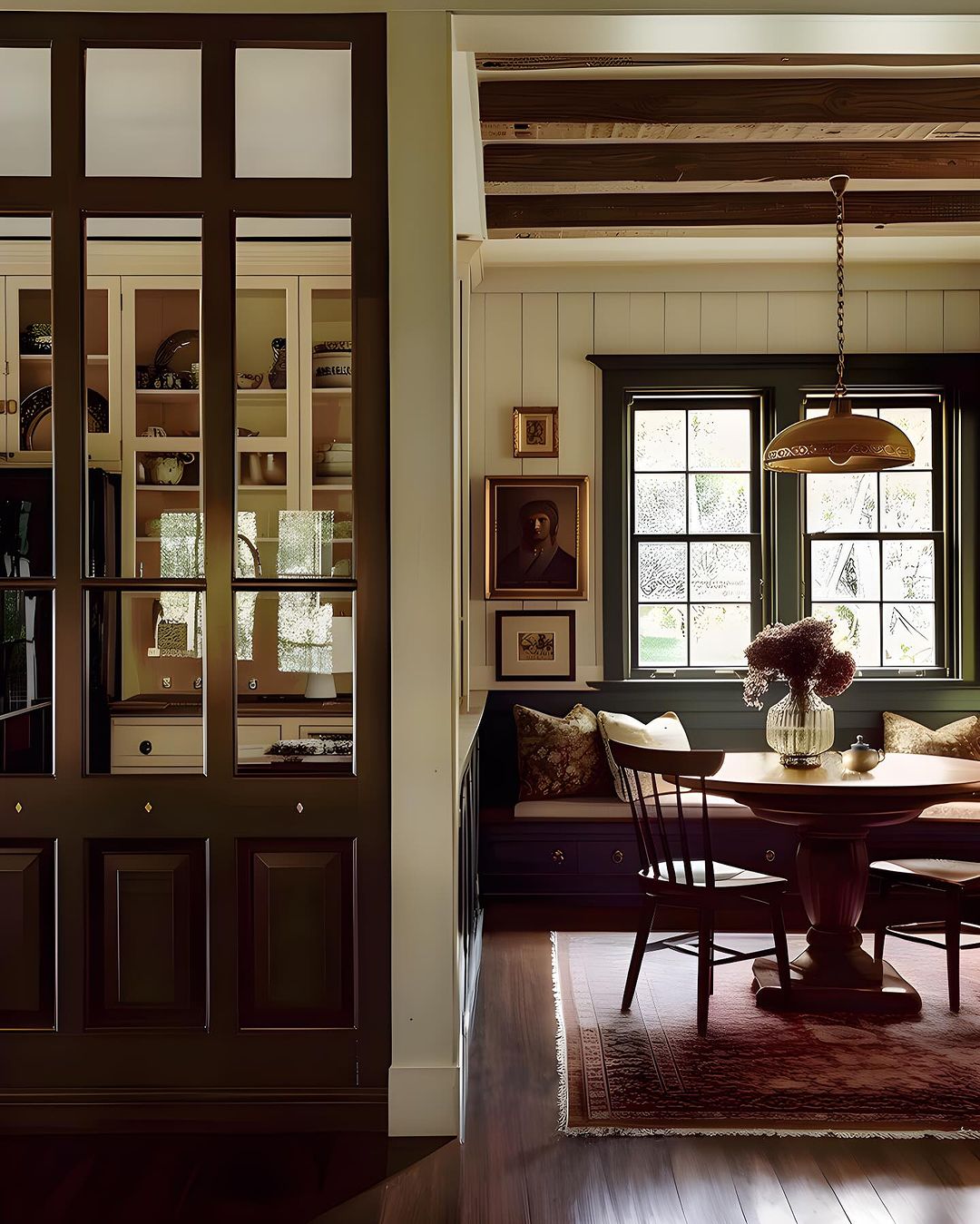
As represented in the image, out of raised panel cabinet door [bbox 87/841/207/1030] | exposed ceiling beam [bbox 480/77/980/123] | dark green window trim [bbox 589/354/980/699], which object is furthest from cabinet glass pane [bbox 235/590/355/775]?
exposed ceiling beam [bbox 480/77/980/123]

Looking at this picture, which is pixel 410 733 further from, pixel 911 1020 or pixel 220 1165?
pixel 911 1020

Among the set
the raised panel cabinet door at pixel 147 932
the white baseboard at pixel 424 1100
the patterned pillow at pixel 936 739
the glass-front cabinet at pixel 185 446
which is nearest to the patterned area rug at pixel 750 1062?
the white baseboard at pixel 424 1100

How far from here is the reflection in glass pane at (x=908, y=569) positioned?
554cm

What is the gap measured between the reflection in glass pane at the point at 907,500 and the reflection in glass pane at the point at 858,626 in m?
0.49

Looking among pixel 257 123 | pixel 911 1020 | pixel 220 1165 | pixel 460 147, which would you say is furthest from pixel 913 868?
pixel 257 123

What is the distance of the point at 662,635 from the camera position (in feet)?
18.2

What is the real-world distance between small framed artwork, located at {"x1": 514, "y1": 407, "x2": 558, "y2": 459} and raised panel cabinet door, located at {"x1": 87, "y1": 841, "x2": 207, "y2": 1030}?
327cm

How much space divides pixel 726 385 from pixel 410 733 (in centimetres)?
353

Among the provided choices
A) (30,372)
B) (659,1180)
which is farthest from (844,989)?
(30,372)

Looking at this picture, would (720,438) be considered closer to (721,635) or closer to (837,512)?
(837,512)

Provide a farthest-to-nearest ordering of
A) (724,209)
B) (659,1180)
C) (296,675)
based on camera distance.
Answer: (296,675) → (724,209) → (659,1180)

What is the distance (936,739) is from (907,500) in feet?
4.38

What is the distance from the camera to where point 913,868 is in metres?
3.65

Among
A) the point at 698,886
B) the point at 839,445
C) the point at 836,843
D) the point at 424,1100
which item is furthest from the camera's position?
the point at 839,445
